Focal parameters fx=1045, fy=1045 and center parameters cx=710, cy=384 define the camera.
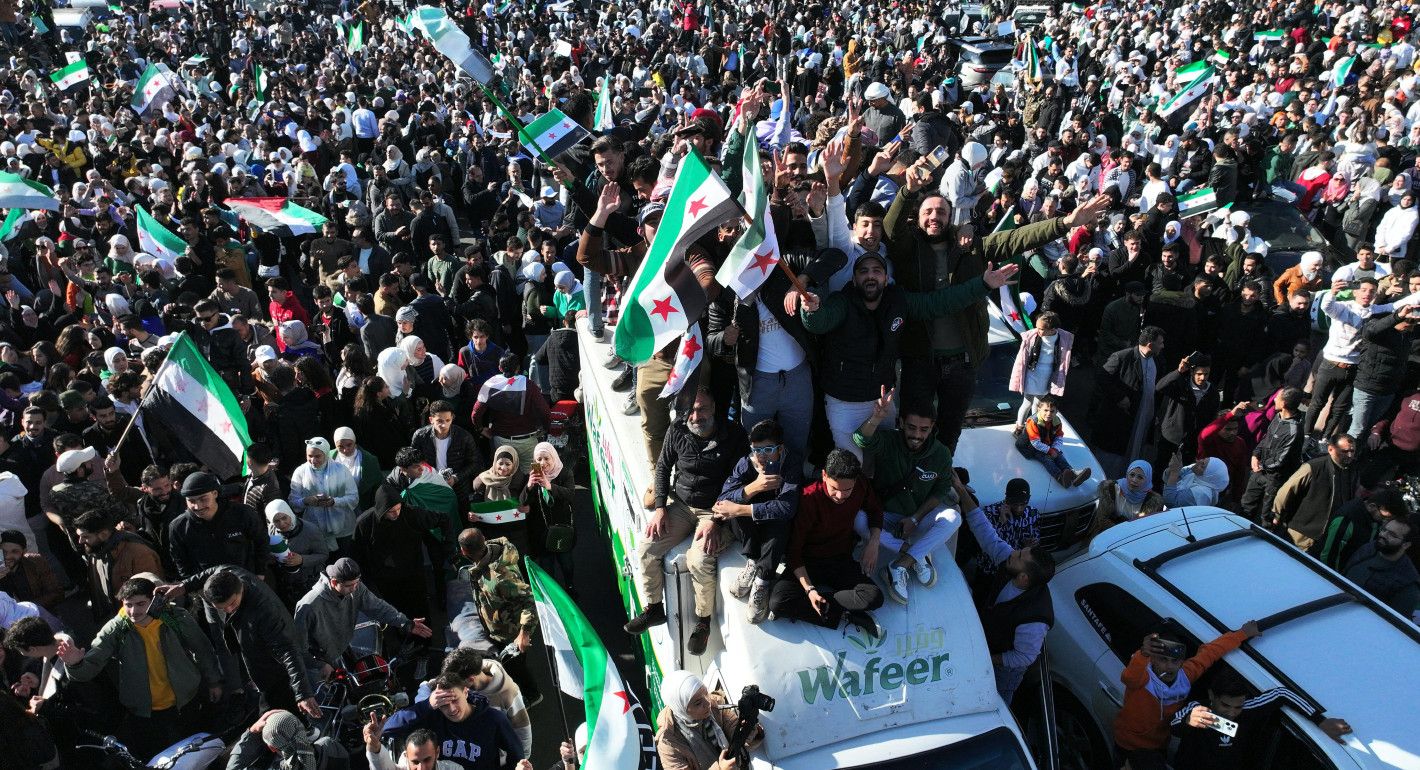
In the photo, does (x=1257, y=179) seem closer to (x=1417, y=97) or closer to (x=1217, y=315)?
(x=1417, y=97)

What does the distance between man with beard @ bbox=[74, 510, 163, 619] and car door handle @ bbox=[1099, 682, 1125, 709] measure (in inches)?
241

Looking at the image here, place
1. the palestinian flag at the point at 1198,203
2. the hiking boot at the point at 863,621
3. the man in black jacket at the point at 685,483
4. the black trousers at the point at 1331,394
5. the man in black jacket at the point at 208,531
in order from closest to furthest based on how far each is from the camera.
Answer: the hiking boot at the point at 863,621
the man in black jacket at the point at 685,483
the man in black jacket at the point at 208,531
the black trousers at the point at 1331,394
the palestinian flag at the point at 1198,203

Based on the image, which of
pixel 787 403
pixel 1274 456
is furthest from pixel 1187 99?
pixel 787 403

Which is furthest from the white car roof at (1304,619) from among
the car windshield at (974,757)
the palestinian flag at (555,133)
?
the palestinian flag at (555,133)

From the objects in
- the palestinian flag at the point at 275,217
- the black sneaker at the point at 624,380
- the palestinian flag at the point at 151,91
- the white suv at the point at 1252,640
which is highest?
the palestinian flag at the point at 151,91

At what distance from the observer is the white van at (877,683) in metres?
5.04

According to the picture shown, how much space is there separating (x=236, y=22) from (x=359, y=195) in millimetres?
20485

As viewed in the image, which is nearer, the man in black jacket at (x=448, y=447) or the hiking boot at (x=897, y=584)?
the hiking boot at (x=897, y=584)

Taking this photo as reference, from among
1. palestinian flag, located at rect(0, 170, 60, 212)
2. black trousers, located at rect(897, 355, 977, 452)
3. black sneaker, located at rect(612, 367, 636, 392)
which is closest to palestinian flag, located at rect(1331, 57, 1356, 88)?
black trousers, located at rect(897, 355, 977, 452)

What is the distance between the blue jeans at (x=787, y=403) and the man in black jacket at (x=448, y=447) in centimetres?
293

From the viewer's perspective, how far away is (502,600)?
6.89m

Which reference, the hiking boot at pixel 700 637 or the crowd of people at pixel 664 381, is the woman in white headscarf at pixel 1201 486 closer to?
the crowd of people at pixel 664 381

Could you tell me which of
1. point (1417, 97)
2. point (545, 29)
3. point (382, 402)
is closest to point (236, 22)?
point (545, 29)

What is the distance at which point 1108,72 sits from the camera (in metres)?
23.1
